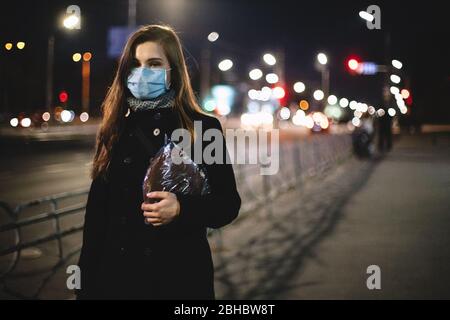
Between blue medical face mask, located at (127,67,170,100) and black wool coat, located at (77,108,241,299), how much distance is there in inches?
3.0

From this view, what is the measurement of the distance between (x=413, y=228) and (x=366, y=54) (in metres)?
15.2

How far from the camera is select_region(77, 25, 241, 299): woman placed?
260 cm

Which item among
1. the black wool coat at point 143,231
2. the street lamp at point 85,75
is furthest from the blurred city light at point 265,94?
the black wool coat at point 143,231

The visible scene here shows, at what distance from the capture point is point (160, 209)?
2.45 meters

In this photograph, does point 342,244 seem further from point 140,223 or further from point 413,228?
point 140,223

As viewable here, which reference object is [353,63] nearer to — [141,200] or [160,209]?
[141,200]

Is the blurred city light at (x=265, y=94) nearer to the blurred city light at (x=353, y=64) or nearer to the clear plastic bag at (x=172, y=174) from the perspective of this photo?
the blurred city light at (x=353, y=64)

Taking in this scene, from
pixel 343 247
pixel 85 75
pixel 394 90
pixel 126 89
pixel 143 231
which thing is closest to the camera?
pixel 143 231

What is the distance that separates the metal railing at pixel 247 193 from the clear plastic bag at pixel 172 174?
3.24 metres

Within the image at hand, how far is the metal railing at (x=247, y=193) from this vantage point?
668 cm

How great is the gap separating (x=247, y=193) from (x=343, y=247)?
4585 mm

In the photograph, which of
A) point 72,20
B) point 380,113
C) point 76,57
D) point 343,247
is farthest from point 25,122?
point 343,247
